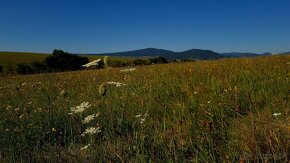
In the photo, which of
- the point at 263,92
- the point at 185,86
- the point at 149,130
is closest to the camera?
the point at 149,130

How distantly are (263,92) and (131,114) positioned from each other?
1633 millimetres

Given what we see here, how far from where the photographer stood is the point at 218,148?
2.32m

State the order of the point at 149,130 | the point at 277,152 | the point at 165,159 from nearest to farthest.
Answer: the point at 277,152
the point at 165,159
the point at 149,130

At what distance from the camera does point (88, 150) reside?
106 inches

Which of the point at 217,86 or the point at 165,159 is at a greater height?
the point at 217,86

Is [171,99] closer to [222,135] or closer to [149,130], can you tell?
[149,130]

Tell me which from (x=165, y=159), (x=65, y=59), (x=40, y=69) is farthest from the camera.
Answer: (x=65, y=59)

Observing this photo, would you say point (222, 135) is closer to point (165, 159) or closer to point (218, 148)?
point (218, 148)

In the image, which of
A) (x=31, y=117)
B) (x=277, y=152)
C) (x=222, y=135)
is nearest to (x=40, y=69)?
(x=31, y=117)

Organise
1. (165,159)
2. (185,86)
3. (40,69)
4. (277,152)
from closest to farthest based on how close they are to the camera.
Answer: (277,152) < (165,159) < (185,86) < (40,69)

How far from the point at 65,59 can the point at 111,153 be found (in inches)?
1818

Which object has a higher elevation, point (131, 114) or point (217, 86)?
point (217, 86)

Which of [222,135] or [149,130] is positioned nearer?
[222,135]

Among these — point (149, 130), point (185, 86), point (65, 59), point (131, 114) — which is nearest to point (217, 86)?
point (185, 86)
